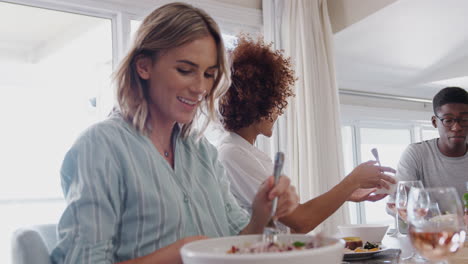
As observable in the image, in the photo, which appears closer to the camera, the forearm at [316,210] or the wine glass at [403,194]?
the wine glass at [403,194]

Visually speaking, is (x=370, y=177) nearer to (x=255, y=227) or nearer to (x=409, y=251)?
(x=409, y=251)

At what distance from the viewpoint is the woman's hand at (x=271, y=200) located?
2.87 feet

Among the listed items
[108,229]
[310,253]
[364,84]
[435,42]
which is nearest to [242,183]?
[108,229]

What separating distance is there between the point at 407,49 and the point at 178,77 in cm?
355

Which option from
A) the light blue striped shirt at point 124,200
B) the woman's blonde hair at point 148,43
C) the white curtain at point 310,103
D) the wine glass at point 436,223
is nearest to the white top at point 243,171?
the light blue striped shirt at point 124,200

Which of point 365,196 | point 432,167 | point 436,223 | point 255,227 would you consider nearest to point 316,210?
point 365,196

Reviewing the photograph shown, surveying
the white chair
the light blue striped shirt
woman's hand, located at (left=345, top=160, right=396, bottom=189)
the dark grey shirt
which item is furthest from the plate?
the dark grey shirt

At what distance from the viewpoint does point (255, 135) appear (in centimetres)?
181

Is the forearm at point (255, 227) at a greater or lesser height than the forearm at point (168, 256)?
greater

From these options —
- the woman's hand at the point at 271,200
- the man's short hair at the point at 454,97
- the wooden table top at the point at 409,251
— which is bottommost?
the wooden table top at the point at 409,251

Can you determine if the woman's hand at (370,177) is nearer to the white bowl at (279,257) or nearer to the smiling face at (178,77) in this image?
the smiling face at (178,77)

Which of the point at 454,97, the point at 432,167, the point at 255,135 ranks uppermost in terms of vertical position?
the point at 454,97

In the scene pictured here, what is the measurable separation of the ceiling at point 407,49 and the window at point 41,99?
1907mm

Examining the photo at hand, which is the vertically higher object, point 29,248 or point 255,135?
point 255,135
